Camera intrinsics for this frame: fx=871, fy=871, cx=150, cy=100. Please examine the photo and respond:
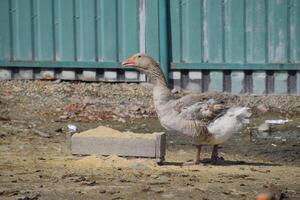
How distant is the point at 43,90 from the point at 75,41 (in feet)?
3.41

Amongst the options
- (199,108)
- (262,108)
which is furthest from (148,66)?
(262,108)

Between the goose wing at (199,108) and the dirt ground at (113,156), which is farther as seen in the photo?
the goose wing at (199,108)

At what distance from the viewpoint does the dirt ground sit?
8461 mm

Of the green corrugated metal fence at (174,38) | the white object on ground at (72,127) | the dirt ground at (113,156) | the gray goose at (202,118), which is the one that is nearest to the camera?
the dirt ground at (113,156)

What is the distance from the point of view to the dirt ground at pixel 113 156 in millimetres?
8461

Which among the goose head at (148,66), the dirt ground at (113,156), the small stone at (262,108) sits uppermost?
the goose head at (148,66)

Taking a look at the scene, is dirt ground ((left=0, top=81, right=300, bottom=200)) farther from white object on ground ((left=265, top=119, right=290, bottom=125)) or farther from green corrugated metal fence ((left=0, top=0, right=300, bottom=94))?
green corrugated metal fence ((left=0, top=0, right=300, bottom=94))

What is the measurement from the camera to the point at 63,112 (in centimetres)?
1395

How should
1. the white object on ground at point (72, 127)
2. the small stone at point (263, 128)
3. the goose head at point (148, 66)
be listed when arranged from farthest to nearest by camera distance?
the small stone at point (263, 128), the white object on ground at point (72, 127), the goose head at point (148, 66)

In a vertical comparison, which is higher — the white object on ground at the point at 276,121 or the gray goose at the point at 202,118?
the gray goose at the point at 202,118

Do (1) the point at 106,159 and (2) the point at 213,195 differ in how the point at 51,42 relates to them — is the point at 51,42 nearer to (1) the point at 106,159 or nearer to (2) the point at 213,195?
(1) the point at 106,159

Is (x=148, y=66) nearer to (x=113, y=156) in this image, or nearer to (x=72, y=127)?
(x=113, y=156)

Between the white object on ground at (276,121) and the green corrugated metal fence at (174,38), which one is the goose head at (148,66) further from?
the green corrugated metal fence at (174,38)

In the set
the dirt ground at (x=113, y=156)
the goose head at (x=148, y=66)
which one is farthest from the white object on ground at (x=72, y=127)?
the goose head at (x=148, y=66)
